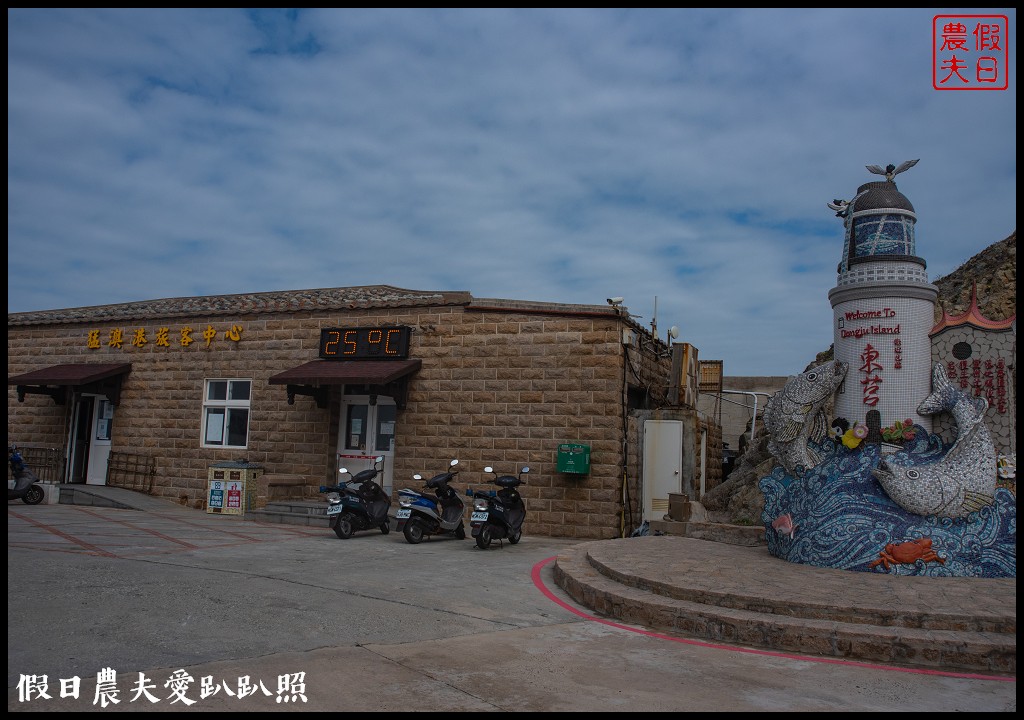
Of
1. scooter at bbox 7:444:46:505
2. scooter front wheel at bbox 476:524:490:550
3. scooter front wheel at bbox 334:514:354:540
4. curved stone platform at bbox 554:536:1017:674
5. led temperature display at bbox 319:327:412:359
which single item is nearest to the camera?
curved stone platform at bbox 554:536:1017:674

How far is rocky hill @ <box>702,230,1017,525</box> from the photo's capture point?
530 inches

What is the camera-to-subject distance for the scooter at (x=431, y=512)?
1138 cm

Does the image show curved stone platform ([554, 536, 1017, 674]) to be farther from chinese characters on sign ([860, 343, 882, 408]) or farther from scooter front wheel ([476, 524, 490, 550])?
scooter front wheel ([476, 524, 490, 550])

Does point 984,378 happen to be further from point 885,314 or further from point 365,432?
point 365,432

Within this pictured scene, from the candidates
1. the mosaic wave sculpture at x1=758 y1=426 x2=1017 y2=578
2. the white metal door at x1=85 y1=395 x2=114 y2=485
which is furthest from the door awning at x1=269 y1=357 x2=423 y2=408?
the mosaic wave sculpture at x1=758 y1=426 x2=1017 y2=578

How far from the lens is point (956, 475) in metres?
7.63

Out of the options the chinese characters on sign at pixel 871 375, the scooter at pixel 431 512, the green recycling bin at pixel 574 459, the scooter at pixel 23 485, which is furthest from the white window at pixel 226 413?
the chinese characters on sign at pixel 871 375

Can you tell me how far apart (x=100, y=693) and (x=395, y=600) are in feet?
10.5

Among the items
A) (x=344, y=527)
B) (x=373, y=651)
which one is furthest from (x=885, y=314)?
(x=344, y=527)

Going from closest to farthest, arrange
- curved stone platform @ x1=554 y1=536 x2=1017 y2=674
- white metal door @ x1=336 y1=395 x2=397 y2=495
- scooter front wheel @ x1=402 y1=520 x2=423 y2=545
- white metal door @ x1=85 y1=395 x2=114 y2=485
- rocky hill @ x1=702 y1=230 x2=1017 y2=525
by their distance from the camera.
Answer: curved stone platform @ x1=554 y1=536 x2=1017 y2=674
scooter front wheel @ x1=402 y1=520 x2=423 y2=545
rocky hill @ x1=702 y1=230 x2=1017 y2=525
white metal door @ x1=336 y1=395 x2=397 y2=495
white metal door @ x1=85 y1=395 x2=114 y2=485

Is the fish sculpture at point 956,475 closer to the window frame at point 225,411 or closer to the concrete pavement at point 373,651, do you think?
the concrete pavement at point 373,651

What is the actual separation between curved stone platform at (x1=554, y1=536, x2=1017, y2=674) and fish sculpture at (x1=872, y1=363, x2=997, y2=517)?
2.40 ft

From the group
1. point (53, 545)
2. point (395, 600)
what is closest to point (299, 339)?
point (53, 545)

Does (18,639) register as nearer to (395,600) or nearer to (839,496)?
(395,600)
